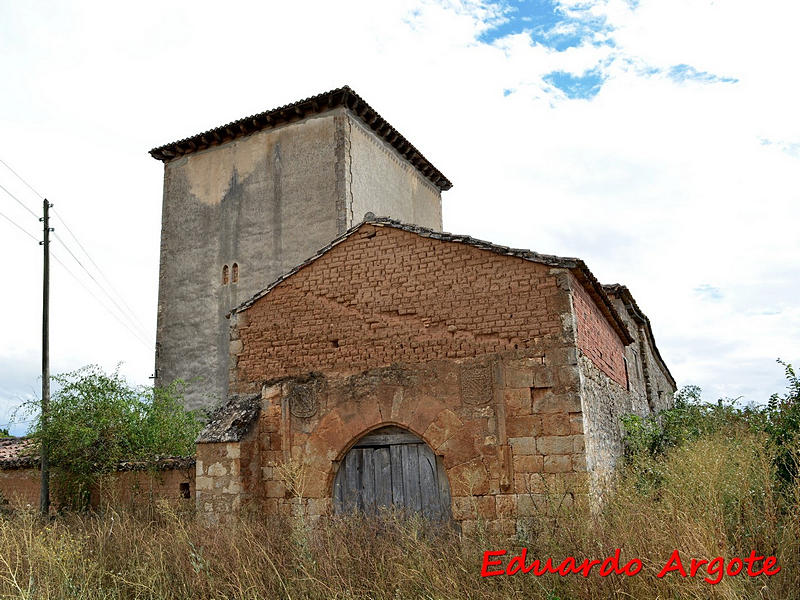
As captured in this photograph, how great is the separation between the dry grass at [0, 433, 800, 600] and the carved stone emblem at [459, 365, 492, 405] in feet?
5.45

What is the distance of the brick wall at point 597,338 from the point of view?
8.91m

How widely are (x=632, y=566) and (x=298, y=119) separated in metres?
16.0

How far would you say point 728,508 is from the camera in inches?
242

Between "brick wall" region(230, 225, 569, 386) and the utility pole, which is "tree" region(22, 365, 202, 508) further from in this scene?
"brick wall" region(230, 225, 569, 386)

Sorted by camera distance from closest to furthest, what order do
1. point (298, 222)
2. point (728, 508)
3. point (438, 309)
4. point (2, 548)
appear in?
point (728, 508) < point (2, 548) < point (438, 309) < point (298, 222)

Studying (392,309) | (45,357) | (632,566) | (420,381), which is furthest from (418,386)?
(45,357)

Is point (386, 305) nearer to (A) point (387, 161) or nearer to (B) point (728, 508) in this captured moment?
(B) point (728, 508)

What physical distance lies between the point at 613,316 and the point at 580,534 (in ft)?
21.6

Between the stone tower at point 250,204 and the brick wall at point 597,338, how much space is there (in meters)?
7.90

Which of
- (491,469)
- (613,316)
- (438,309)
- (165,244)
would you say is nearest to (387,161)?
(165,244)

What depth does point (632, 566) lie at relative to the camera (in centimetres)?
493

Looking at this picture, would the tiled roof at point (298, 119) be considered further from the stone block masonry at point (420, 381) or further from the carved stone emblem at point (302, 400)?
the carved stone emblem at point (302, 400)

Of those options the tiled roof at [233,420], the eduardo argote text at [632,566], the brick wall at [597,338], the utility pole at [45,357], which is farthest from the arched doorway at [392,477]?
the utility pole at [45,357]

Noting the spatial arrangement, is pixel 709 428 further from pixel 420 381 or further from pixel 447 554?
pixel 447 554
